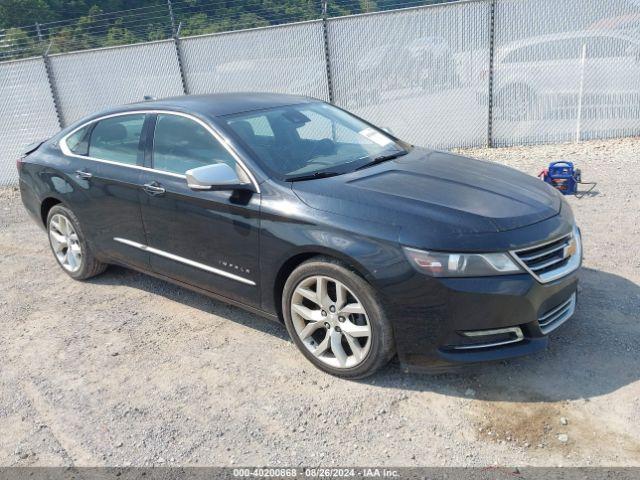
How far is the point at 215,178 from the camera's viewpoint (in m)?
3.77

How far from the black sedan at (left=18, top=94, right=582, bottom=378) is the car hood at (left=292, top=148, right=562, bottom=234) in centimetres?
1

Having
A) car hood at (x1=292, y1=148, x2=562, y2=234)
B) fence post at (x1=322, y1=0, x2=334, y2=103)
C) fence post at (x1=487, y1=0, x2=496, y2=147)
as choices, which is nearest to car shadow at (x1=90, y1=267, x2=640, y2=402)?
car hood at (x1=292, y1=148, x2=562, y2=234)

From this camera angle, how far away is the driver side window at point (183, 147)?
13.5 feet

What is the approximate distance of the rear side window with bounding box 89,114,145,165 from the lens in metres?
4.70

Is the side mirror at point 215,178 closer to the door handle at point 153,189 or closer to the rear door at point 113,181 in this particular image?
the door handle at point 153,189

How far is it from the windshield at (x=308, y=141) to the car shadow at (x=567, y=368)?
121 centimetres

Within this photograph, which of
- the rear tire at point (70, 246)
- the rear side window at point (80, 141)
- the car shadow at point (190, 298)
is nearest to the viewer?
the car shadow at point (190, 298)

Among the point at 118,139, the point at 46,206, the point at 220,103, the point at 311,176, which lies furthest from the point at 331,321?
the point at 46,206

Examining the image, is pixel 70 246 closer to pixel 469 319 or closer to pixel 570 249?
pixel 469 319

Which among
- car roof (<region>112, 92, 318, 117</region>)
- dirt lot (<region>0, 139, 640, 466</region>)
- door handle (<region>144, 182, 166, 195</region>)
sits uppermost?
car roof (<region>112, 92, 318, 117</region>)

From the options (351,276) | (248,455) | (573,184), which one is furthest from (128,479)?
(573,184)

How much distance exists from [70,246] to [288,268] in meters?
2.72

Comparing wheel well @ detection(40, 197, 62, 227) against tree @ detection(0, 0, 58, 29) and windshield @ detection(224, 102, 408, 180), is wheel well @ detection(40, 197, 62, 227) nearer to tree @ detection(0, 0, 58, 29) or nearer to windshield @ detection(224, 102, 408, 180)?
windshield @ detection(224, 102, 408, 180)

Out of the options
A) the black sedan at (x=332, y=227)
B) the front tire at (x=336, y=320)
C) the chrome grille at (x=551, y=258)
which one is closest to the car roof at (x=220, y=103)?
the black sedan at (x=332, y=227)
